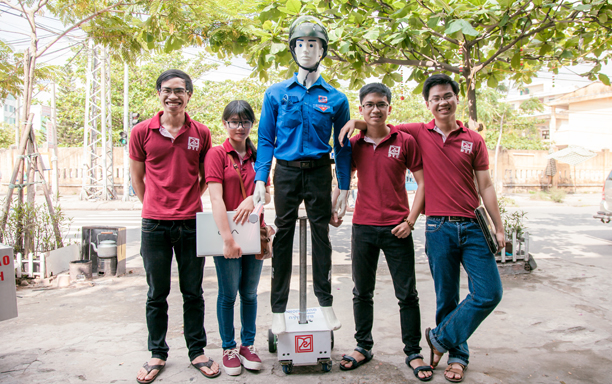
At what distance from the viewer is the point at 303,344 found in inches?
113

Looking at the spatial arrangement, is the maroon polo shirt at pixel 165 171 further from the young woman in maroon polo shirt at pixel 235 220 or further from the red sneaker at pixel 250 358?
the red sneaker at pixel 250 358

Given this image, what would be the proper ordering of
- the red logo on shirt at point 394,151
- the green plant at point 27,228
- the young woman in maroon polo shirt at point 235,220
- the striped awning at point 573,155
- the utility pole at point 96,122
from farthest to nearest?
the striped awning at point 573,155 < the utility pole at point 96,122 < the green plant at point 27,228 < the red logo on shirt at point 394,151 < the young woman in maroon polo shirt at point 235,220

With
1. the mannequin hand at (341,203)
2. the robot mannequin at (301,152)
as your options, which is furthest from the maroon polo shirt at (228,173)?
the mannequin hand at (341,203)

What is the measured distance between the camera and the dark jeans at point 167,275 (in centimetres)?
283

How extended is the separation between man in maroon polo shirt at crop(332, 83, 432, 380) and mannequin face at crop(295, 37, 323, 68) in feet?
1.37

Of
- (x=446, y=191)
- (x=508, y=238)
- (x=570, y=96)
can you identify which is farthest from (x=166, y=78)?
(x=570, y=96)

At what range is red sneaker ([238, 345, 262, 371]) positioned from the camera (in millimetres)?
2902

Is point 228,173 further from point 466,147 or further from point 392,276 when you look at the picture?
point 466,147

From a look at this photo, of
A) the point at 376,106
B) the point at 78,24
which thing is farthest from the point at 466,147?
the point at 78,24

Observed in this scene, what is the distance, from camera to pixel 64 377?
2.80 metres

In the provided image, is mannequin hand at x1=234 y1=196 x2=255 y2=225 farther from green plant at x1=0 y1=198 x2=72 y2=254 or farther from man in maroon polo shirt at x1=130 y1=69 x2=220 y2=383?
green plant at x1=0 y1=198 x2=72 y2=254

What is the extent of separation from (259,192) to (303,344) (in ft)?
3.62

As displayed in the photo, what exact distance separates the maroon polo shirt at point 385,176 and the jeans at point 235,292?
0.87 metres

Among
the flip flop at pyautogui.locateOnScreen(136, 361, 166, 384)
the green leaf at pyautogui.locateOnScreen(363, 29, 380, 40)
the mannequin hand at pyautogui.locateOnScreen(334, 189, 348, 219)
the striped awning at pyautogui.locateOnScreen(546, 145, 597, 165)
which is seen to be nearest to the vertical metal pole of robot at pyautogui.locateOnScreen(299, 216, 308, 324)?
the mannequin hand at pyautogui.locateOnScreen(334, 189, 348, 219)
